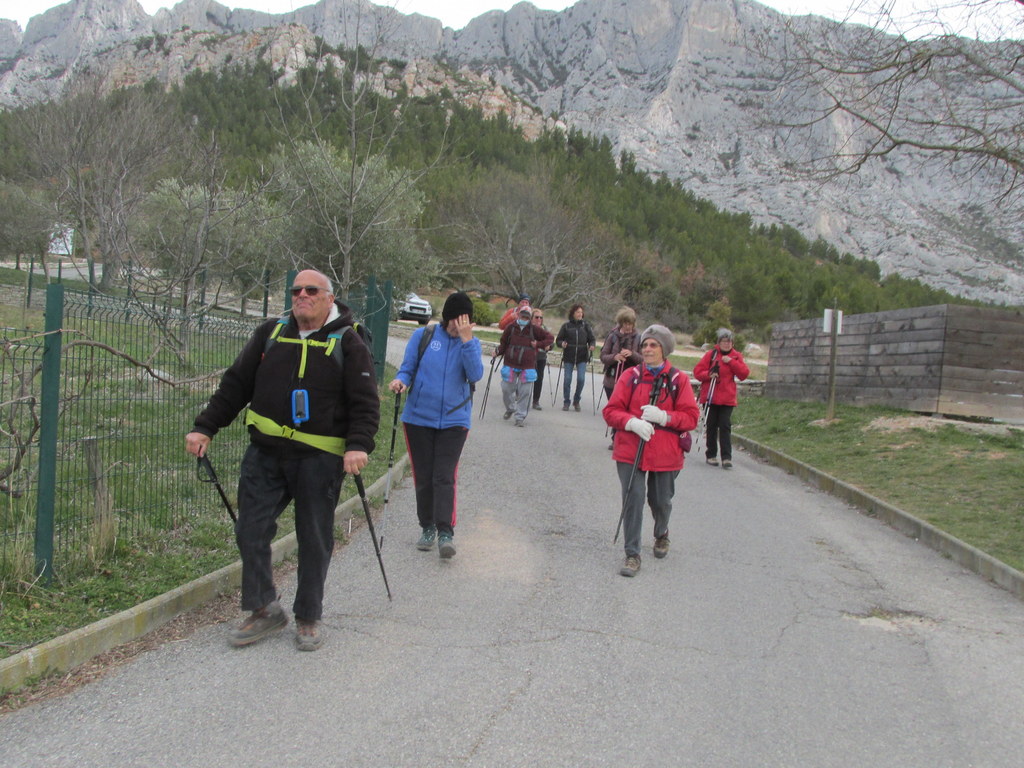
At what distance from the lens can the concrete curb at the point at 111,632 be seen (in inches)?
156

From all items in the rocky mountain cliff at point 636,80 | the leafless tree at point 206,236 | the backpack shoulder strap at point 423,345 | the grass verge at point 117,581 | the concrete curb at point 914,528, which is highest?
the rocky mountain cliff at point 636,80

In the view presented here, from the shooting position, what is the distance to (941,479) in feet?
34.4

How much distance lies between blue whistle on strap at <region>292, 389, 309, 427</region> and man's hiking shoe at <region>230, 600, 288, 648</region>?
1.08 meters

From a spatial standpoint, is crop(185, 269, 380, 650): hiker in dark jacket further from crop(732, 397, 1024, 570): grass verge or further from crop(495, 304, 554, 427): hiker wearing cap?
crop(495, 304, 554, 427): hiker wearing cap

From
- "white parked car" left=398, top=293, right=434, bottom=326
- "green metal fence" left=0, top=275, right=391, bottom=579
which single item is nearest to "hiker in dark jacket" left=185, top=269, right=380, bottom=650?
"green metal fence" left=0, top=275, right=391, bottom=579

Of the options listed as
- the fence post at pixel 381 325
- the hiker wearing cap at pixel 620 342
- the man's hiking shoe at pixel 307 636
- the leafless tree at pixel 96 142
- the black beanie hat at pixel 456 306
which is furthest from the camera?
the leafless tree at pixel 96 142

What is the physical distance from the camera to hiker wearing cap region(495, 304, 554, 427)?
13672 mm

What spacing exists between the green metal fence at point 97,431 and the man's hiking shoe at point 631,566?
3.29m

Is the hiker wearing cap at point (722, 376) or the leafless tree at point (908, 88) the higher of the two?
the leafless tree at point (908, 88)

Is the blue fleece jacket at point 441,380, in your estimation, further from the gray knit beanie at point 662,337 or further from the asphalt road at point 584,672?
the gray knit beanie at point 662,337

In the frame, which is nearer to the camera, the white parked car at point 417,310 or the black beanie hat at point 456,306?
the black beanie hat at point 456,306

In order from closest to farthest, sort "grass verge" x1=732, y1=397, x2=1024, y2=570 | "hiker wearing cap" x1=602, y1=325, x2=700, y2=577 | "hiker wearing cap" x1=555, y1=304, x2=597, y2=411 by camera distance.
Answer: "hiker wearing cap" x1=602, y1=325, x2=700, y2=577 < "grass verge" x1=732, y1=397, x2=1024, y2=570 < "hiker wearing cap" x1=555, y1=304, x2=597, y2=411

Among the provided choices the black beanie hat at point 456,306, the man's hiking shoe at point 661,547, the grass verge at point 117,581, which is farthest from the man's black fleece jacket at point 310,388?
the man's hiking shoe at point 661,547

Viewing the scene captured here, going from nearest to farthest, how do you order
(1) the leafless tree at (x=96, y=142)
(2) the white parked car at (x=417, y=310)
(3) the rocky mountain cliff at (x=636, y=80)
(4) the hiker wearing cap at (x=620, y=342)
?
(4) the hiker wearing cap at (x=620, y=342), (1) the leafless tree at (x=96, y=142), (2) the white parked car at (x=417, y=310), (3) the rocky mountain cliff at (x=636, y=80)
